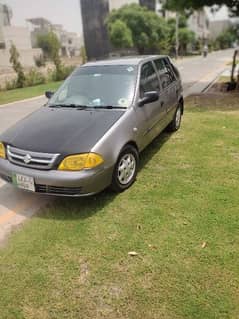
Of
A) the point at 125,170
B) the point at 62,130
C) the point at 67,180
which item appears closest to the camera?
the point at 67,180

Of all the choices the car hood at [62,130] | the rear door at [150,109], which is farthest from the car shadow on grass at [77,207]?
the rear door at [150,109]

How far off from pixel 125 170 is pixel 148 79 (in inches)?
67.5

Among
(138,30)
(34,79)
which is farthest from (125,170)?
(138,30)

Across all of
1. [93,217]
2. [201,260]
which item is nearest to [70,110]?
[93,217]

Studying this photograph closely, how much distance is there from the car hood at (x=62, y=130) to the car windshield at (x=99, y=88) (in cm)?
23

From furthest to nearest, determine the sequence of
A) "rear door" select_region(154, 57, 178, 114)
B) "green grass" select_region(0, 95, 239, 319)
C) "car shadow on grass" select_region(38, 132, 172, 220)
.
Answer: "rear door" select_region(154, 57, 178, 114)
"car shadow on grass" select_region(38, 132, 172, 220)
"green grass" select_region(0, 95, 239, 319)

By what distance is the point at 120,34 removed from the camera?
45469 millimetres

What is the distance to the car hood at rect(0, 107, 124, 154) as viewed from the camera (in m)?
3.29

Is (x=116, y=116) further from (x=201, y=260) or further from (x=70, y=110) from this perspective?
(x=201, y=260)

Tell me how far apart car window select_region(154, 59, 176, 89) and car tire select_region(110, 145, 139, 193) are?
6.20 feet

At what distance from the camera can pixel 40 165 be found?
3.26m

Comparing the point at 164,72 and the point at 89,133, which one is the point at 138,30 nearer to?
the point at 164,72

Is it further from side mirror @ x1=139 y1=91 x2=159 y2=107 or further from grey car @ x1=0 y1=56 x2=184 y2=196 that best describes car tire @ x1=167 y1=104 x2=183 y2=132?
side mirror @ x1=139 y1=91 x2=159 y2=107

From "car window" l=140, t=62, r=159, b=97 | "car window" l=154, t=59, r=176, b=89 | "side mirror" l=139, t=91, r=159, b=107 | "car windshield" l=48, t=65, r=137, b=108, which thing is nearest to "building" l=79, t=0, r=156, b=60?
"car window" l=154, t=59, r=176, b=89
